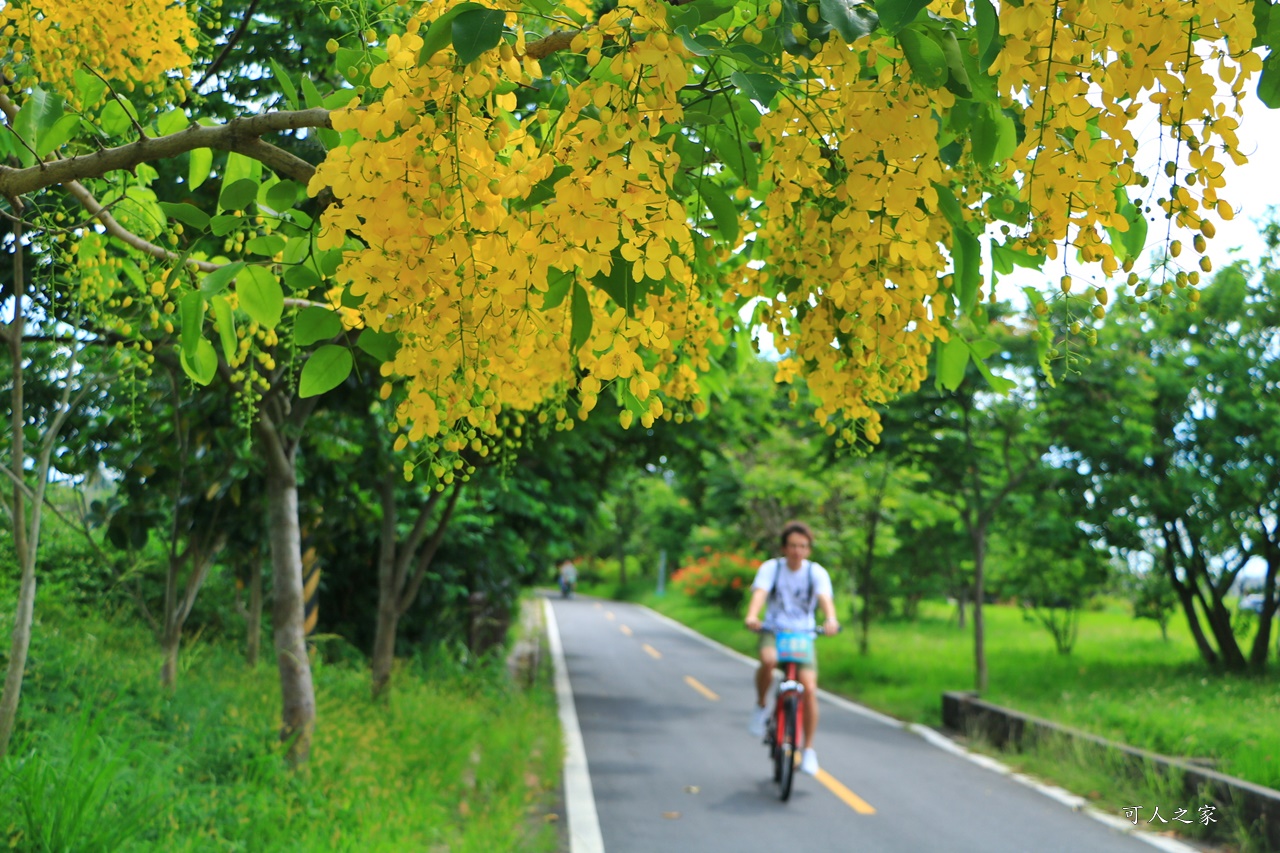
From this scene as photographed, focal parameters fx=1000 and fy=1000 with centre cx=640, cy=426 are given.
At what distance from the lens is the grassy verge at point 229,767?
3525mm

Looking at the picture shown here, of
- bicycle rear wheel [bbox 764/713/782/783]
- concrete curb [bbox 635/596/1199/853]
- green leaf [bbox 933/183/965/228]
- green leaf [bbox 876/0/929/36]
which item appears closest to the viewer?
green leaf [bbox 876/0/929/36]

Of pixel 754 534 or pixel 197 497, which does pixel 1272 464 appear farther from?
pixel 754 534

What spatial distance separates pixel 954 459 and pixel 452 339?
35.4 ft

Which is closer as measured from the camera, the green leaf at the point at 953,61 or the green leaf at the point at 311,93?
the green leaf at the point at 953,61

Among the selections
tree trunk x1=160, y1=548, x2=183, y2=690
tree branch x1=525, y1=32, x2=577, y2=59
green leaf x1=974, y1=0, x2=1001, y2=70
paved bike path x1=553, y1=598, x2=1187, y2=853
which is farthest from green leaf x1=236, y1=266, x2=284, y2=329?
paved bike path x1=553, y1=598, x2=1187, y2=853

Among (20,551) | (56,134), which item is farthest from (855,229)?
(20,551)

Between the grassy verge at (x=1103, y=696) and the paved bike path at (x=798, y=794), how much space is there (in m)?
0.51

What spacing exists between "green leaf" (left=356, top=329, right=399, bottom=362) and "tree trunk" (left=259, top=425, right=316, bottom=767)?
3.46m

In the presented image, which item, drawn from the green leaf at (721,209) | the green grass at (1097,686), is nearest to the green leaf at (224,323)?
the green leaf at (721,209)

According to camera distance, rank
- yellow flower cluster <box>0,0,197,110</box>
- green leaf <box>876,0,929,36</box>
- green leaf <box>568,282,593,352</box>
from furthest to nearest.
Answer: yellow flower cluster <box>0,0,197,110</box>, green leaf <box>568,282,593,352</box>, green leaf <box>876,0,929,36</box>

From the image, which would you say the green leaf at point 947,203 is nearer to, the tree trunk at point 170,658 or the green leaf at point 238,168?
the green leaf at point 238,168

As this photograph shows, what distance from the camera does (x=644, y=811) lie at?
670 centimetres

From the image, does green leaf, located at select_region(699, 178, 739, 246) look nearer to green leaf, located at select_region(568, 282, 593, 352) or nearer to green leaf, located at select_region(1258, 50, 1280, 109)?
green leaf, located at select_region(568, 282, 593, 352)

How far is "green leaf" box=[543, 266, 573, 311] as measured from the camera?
70.3 inches
